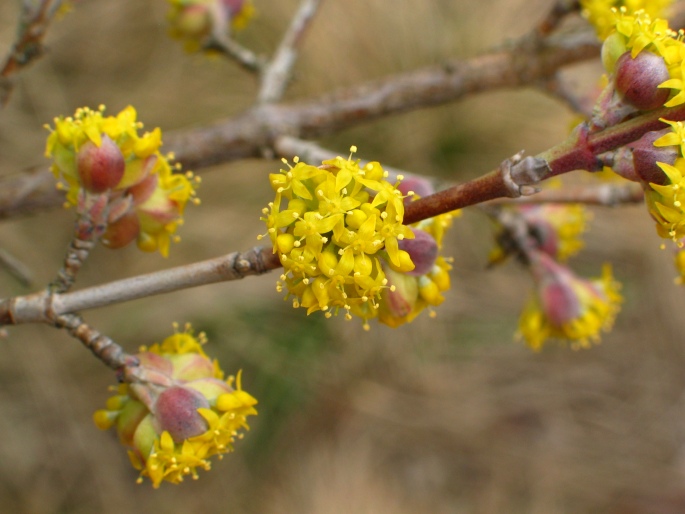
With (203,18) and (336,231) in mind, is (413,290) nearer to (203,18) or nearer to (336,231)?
(336,231)

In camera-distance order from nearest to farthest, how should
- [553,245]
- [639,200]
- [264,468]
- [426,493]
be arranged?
[639,200], [553,245], [264,468], [426,493]

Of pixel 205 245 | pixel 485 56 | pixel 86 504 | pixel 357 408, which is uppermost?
pixel 485 56

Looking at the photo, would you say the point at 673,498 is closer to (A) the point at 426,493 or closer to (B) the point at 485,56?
(A) the point at 426,493

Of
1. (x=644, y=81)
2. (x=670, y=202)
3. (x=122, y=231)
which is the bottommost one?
(x=122, y=231)

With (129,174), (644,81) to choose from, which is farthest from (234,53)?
Result: (644,81)

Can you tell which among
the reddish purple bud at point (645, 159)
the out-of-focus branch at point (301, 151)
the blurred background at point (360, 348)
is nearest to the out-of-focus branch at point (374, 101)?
the out-of-focus branch at point (301, 151)

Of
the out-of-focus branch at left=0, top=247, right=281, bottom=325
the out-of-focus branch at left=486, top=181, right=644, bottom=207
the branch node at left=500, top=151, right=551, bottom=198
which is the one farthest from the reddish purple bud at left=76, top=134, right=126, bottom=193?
the out-of-focus branch at left=486, top=181, right=644, bottom=207

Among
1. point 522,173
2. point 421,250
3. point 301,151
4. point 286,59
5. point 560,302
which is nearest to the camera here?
point 522,173

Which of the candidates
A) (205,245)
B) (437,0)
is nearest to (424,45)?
(437,0)
